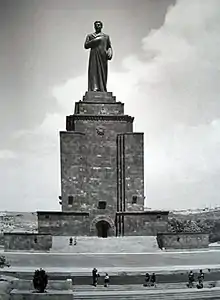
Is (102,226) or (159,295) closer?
(159,295)

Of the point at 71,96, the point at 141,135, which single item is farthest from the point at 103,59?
the point at 141,135

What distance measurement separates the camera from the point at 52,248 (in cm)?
2377

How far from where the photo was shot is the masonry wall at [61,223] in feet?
83.3

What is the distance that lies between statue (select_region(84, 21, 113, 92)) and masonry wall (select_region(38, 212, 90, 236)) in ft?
20.6

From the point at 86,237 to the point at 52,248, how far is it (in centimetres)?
197

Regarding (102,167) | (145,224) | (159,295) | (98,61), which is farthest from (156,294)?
(98,61)

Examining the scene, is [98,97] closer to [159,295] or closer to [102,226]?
[102,226]

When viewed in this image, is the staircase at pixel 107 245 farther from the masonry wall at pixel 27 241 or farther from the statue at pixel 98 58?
the statue at pixel 98 58

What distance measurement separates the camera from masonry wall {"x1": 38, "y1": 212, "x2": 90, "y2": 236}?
83.3ft

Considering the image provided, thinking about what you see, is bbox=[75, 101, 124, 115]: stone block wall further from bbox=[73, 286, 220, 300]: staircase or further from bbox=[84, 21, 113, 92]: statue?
bbox=[73, 286, 220, 300]: staircase

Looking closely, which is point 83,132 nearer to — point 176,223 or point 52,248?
point 52,248

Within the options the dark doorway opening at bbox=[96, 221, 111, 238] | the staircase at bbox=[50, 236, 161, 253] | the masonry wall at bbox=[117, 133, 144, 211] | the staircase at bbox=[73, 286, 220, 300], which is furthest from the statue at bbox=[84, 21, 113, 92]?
the staircase at bbox=[73, 286, 220, 300]

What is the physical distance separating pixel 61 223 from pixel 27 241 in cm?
211

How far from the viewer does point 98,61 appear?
90.4ft
